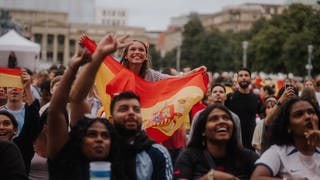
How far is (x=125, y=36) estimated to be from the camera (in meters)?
5.37

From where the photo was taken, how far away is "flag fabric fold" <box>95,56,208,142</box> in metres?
7.31

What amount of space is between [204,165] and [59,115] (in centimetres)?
99

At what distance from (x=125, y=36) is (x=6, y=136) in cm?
177

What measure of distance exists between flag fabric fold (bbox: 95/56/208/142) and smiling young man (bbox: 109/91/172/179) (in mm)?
1965

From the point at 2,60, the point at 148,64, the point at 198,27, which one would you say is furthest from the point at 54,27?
the point at 148,64

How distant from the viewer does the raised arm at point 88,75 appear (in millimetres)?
4910

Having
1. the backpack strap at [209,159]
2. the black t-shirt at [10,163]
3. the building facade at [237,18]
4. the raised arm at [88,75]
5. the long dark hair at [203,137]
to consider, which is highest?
the building facade at [237,18]

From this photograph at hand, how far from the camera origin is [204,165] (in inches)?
204

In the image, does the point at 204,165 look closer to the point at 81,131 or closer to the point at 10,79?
the point at 81,131

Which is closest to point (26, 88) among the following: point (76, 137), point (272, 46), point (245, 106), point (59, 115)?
point (59, 115)

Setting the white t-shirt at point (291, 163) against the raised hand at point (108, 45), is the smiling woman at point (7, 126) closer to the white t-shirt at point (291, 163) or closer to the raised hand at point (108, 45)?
the raised hand at point (108, 45)

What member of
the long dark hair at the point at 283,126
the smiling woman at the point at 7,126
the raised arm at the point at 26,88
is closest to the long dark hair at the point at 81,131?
the long dark hair at the point at 283,126

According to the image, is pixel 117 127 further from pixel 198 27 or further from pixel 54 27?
pixel 54 27

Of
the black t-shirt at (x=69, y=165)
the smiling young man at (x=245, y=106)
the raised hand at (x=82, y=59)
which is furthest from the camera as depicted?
the smiling young man at (x=245, y=106)
